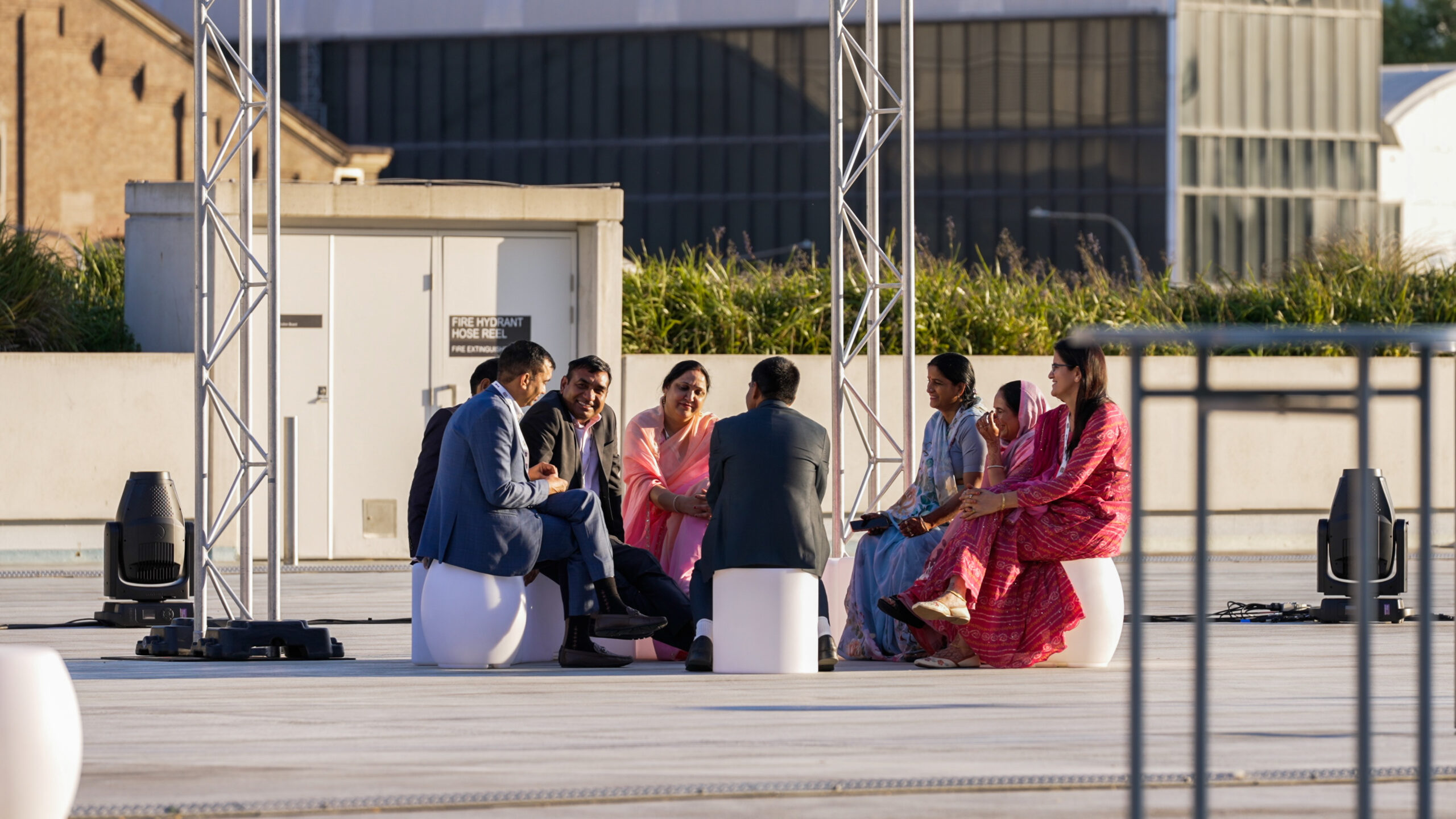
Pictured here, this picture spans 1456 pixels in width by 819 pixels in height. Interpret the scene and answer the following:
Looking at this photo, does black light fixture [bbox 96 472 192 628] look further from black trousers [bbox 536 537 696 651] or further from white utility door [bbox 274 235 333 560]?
white utility door [bbox 274 235 333 560]

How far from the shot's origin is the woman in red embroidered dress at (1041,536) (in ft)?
29.7

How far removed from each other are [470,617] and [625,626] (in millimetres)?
700

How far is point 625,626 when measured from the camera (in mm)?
9195

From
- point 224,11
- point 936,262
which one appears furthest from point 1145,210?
point 936,262

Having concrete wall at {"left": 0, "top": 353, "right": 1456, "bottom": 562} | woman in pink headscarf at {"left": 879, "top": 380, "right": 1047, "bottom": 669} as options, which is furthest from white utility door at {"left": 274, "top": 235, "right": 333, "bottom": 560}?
woman in pink headscarf at {"left": 879, "top": 380, "right": 1047, "bottom": 669}

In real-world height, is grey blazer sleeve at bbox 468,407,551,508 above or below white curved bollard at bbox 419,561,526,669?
above

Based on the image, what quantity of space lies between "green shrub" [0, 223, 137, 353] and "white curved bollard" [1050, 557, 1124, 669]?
10520 mm

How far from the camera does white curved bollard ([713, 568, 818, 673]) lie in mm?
8977

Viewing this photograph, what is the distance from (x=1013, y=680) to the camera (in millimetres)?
8773

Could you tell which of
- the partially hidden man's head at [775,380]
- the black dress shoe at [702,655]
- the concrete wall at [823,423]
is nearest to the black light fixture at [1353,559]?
the concrete wall at [823,423]

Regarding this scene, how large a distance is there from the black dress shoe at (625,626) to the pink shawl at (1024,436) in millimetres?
1746

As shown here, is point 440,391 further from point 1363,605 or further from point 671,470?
point 1363,605

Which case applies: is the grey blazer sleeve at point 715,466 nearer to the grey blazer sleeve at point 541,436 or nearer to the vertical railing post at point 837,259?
the grey blazer sleeve at point 541,436

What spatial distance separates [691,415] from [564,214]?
7.05m
